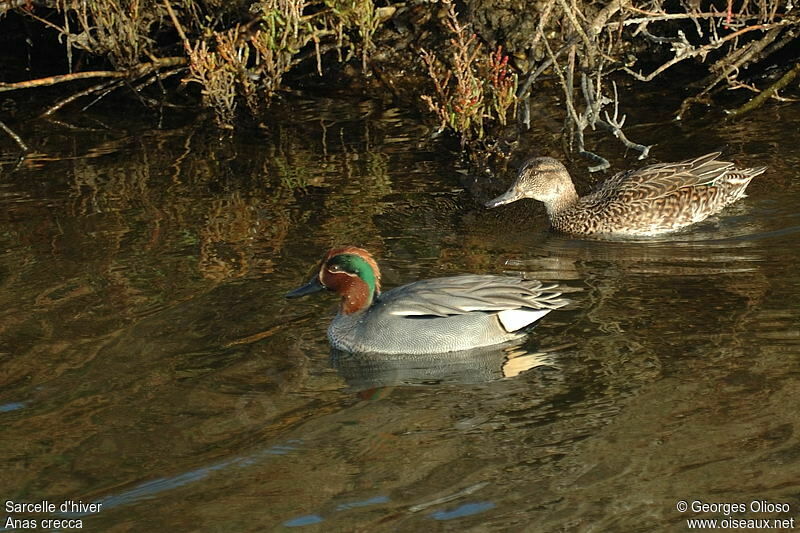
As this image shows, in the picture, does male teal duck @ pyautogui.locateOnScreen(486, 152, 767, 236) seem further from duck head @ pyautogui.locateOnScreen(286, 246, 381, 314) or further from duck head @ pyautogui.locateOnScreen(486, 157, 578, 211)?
duck head @ pyautogui.locateOnScreen(286, 246, 381, 314)

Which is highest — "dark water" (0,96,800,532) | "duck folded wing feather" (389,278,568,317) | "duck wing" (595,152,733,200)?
"duck wing" (595,152,733,200)

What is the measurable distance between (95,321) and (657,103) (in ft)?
20.5

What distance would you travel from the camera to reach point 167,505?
5.08 metres

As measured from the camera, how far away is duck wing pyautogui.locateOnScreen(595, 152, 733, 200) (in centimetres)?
897

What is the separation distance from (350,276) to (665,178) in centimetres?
318

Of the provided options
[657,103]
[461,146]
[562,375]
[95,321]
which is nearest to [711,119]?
[657,103]

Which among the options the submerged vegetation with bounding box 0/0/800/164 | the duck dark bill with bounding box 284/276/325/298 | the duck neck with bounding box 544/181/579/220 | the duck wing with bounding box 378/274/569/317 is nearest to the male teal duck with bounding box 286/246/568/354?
the duck wing with bounding box 378/274/569/317

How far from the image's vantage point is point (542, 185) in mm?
9273

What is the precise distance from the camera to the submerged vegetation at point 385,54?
11062mm

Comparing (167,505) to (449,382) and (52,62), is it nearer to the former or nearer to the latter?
(449,382)

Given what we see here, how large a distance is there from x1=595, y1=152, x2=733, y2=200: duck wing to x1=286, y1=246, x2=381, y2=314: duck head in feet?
9.05

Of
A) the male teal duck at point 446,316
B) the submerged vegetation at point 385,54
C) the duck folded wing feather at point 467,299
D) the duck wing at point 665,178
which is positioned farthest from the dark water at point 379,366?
the submerged vegetation at point 385,54

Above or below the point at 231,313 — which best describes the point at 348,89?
above

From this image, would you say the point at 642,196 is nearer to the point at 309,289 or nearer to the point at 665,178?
the point at 665,178
